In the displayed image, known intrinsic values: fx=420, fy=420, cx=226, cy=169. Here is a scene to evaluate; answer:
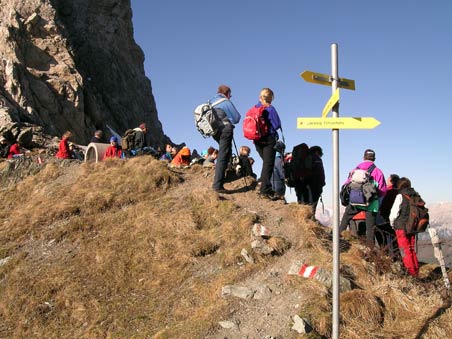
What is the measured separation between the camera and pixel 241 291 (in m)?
6.63

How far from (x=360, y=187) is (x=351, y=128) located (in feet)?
15.0

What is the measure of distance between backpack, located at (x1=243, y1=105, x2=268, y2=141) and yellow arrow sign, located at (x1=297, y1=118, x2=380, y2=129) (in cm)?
406

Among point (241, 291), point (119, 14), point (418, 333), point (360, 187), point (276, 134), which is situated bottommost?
point (418, 333)

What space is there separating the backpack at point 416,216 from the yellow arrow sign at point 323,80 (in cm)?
422

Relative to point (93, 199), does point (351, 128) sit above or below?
above

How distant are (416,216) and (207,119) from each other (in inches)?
183

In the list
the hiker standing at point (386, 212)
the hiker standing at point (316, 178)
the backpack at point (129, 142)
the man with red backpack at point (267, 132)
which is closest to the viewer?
the man with red backpack at point (267, 132)

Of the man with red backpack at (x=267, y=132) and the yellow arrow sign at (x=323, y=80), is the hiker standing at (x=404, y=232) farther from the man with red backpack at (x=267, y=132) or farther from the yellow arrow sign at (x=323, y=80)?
the yellow arrow sign at (x=323, y=80)

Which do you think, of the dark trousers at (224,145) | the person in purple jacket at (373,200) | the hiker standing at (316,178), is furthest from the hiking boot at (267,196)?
the person in purple jacket at (373,200)

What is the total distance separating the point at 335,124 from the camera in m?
4.69

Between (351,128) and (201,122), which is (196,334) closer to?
(351,128)

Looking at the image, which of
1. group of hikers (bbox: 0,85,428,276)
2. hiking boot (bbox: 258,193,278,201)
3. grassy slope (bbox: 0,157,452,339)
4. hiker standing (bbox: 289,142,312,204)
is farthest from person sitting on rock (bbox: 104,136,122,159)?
hiker standing (bbox: 289,142,312,204)

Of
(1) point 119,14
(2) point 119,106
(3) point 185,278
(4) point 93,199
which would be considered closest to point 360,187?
(3) point 185,278

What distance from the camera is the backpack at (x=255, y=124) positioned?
8.79 metres
